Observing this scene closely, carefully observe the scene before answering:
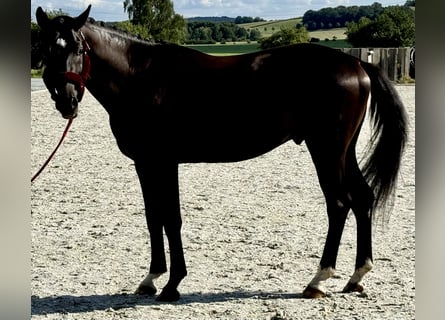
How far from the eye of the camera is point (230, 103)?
3.91 m

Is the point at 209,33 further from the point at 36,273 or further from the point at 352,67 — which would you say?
the point at 36,273

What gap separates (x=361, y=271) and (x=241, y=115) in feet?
4.24

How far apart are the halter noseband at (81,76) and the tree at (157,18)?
1.53 metres

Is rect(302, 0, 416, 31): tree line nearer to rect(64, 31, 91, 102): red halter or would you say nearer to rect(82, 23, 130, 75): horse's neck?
rect(82, 23, 130, 75): horse's neck

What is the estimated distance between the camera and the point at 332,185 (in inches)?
153

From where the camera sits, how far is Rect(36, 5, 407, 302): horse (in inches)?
150

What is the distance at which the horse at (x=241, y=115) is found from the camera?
3816mm

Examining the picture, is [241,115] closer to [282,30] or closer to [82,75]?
[82,75]

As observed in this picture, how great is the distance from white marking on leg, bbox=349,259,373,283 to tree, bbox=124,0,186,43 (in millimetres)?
2439

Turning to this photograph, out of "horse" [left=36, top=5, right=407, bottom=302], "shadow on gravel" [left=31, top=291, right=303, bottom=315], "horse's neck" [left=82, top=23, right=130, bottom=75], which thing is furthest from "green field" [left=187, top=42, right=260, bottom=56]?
"shadow on gravel" [left=31, top=291, right=303, bottom=315]

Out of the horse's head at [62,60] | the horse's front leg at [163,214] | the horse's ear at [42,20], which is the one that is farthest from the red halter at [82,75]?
the horse's front leg at [163,214]

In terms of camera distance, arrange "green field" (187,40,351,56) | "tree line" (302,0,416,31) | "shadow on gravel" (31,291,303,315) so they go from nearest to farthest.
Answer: "shadow on gravel" (31,291,303,315), "green field" (187,40,351,56), "tree line" (302,0,416,31)

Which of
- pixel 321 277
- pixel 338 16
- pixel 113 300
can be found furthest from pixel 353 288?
pixel 338 16
